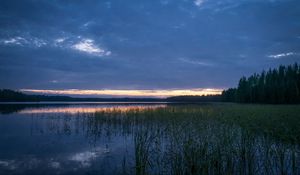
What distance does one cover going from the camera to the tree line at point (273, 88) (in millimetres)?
62844

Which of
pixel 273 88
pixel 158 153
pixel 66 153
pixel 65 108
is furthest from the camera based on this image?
pixel 273 88

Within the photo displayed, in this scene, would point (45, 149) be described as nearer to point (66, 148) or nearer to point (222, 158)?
point (66, 148)

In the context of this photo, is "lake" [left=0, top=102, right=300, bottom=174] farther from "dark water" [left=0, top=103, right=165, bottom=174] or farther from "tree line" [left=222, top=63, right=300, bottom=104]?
"tree line" [left=222, top=63, right=300, bottom=104]

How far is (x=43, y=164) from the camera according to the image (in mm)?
9484

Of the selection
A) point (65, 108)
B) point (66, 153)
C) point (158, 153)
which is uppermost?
point (158, 153)

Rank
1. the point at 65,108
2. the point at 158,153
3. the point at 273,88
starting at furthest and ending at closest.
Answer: the point at 273,88 → the point at 65,108 → the point at 158,153

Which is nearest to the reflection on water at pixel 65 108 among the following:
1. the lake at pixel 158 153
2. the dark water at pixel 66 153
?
the dark water at pixel 66 153

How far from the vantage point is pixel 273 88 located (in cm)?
6744

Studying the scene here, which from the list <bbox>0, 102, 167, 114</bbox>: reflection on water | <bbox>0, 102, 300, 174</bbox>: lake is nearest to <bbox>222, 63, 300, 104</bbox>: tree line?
<bbox>0, 102, 167, 114</bbox>: reflection on water

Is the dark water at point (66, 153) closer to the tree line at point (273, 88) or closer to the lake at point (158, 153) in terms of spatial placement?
the lake at point (158, 153)

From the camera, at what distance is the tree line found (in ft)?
206

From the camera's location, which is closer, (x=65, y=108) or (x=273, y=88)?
(x=65, y=108)


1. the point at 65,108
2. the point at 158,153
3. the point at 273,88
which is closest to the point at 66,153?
the point at 158,153

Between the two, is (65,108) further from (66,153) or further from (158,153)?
(158,153)
